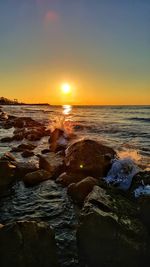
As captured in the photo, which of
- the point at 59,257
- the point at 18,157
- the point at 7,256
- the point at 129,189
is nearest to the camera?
the point at 7,256

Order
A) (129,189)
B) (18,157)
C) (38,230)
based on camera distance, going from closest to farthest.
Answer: (38,230), (129,189), (18,157)

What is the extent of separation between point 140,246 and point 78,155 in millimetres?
5530

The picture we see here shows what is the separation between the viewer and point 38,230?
515cm

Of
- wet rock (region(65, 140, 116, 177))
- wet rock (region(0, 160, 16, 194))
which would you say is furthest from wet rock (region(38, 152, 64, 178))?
wet rock (region(0, 160, 16, 194))

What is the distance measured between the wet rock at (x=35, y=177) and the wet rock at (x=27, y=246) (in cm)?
487

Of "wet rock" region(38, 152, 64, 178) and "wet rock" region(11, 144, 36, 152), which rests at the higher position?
"wet rock" region(38, 152, 64, 178)

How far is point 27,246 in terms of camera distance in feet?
16.2

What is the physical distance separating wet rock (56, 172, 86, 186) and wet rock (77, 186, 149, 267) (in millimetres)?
3939

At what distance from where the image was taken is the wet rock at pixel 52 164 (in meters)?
11.1

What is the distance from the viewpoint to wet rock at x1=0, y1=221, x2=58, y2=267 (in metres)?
4.82

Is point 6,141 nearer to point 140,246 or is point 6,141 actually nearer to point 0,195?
Result: point 0,195

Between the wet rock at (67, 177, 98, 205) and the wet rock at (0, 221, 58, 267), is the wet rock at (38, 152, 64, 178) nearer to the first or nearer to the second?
the wet rock at (67, 177, 98, 205)

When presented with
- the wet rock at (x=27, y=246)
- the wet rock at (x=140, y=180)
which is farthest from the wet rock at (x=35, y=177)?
the wet rock at (x=27, y=246)

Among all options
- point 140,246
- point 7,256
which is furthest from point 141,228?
point 7,256
